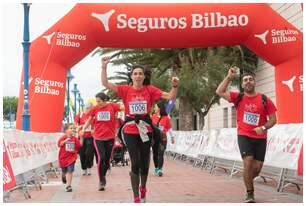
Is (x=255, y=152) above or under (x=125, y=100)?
under

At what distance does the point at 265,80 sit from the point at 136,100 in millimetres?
22664

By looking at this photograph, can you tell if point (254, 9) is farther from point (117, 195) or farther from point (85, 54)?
point (117, 195)

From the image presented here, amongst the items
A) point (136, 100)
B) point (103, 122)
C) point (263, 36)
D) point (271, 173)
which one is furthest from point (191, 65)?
point (136, 100)

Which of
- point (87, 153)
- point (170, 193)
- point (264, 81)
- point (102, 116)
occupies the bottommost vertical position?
point (170, 193)

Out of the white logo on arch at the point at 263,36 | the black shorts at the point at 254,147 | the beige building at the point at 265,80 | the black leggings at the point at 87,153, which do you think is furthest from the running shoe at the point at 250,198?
the beige building at the point at 265,80

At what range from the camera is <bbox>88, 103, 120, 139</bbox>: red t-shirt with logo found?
929cm

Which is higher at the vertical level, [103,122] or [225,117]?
[225,117]

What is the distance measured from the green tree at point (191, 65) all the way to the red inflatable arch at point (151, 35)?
1164 centimetres

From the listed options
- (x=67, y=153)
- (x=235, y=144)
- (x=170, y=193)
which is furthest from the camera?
(x=235, y=144)

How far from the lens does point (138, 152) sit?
6.50 meters

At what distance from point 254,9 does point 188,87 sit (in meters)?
12.9

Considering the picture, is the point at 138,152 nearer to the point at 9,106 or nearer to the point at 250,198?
the point at 250,198

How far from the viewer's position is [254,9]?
13.0 m

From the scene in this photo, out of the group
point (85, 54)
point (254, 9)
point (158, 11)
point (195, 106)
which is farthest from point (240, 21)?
A: point (195, 106)
